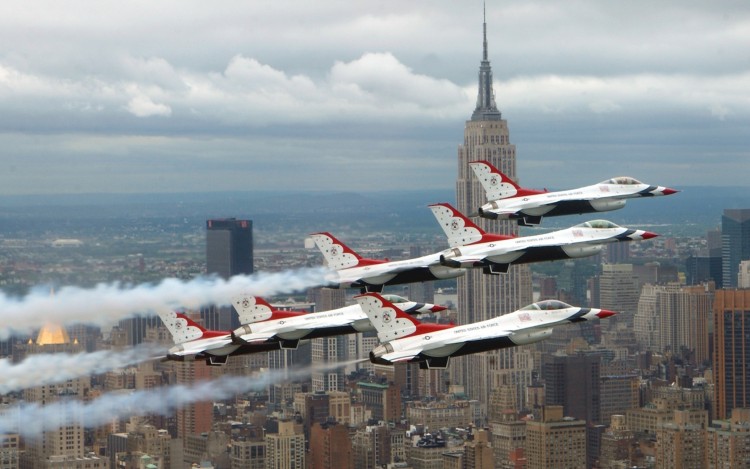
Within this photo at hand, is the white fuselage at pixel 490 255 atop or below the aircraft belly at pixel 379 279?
atop

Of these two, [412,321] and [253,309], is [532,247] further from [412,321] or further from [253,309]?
[253,309]

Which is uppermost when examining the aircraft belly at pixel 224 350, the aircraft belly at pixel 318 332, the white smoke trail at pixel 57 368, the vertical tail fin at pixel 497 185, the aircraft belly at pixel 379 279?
the vertical tail fin at pixel 497 185

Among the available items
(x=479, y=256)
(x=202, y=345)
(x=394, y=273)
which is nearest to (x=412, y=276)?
(x=394, y=273)

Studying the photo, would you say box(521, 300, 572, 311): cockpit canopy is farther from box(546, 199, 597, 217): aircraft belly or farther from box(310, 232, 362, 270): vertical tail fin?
box(310, 232, 362, 270): vertical tail fin

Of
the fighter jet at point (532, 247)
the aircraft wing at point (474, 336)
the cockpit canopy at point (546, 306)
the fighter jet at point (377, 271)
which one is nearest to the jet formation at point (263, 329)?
the fighter jet at point (377, 271)

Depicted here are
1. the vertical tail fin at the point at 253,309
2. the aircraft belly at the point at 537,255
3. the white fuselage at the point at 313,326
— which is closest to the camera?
the white fuselage at the point at 313,326

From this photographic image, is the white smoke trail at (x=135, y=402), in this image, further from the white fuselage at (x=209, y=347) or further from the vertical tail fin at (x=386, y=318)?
the vertical tail fin at (x=386, y=318)

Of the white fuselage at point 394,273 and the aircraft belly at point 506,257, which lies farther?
the white fuselage at point 394,273
